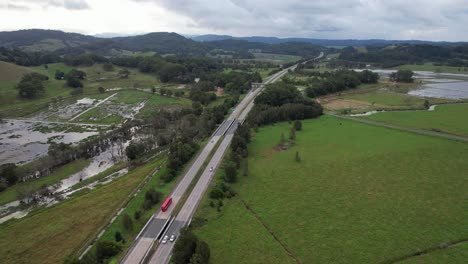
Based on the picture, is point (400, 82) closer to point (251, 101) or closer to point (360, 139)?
point (251, 101)

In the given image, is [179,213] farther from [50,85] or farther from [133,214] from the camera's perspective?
[50,85]

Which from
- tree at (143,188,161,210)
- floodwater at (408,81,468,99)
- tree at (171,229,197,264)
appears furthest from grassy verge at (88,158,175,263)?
floodwater at (408,81,468,99)

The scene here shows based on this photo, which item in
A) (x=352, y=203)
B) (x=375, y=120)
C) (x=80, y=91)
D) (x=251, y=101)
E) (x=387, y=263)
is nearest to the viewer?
(x=387, y=263)

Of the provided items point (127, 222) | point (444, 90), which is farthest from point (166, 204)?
point (444, 90)

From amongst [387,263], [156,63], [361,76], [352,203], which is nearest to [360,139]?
[352,203]

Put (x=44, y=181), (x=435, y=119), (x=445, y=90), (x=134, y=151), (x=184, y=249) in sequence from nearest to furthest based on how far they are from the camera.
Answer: (x=184, y=249)
(x=44, y=181)
(x=134, y=151)
(x=435, y=119)
(x=445, y=90)

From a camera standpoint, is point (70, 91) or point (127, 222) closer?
point (127, 222)

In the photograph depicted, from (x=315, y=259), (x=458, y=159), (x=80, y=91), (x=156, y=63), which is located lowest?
(x=315, y=259)

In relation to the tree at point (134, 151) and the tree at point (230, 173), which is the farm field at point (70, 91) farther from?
the tree at point (230, 173)
